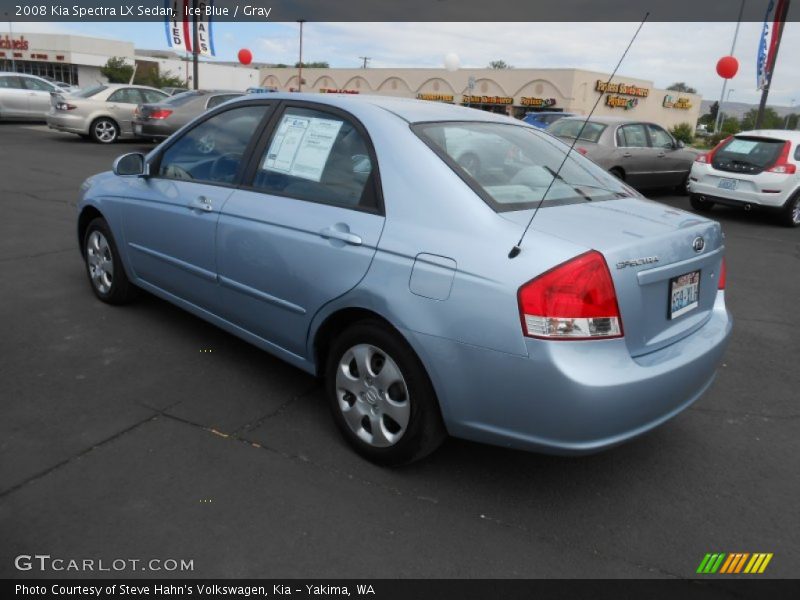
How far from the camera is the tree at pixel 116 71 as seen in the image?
208ft

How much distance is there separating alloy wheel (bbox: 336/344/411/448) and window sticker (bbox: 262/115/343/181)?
3.18ft

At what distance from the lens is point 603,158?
1155 cm

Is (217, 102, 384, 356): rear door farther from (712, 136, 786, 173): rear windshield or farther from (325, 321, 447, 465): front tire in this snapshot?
(712, 136, 786, 173): rear windshield

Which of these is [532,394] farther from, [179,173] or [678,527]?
[179,173]

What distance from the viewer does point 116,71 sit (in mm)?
63781

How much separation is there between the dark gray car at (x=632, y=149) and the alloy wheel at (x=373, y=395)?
894 cm

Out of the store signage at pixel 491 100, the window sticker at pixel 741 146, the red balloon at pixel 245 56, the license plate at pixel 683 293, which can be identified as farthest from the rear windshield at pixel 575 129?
the store signage at pixel 491 100

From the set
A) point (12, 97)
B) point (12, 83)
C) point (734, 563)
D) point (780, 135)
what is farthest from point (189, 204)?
point (12, 83)

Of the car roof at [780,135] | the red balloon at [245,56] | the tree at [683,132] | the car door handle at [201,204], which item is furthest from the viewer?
the tree at [683,132]

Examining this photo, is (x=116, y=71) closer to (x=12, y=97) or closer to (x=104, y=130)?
(x=12, y=97)

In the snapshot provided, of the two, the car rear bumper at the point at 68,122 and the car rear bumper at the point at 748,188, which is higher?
the car rear bumper at the point at 748,188

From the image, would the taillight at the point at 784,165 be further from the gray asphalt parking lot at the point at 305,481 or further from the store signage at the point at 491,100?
the store signage at the point at 491,100

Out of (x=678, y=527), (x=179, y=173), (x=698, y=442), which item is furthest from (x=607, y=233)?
(x=179, y=173)

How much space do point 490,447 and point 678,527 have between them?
3.10 feet
